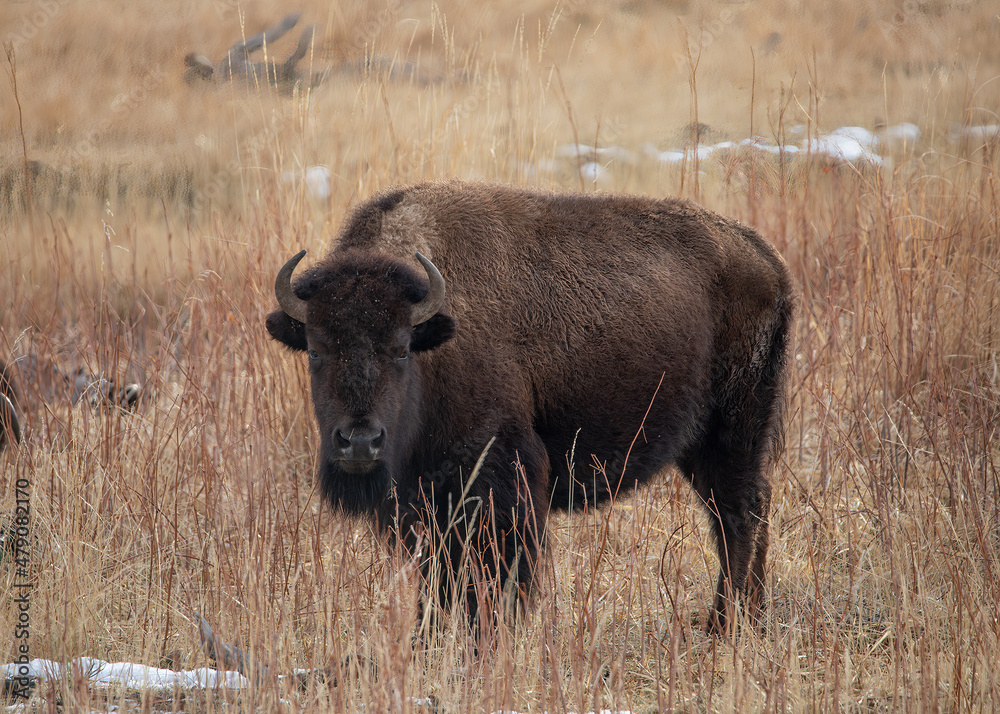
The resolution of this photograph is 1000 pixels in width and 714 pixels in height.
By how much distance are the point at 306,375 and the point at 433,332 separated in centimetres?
179

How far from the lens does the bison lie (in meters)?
3.31

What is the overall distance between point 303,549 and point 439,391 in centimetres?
139

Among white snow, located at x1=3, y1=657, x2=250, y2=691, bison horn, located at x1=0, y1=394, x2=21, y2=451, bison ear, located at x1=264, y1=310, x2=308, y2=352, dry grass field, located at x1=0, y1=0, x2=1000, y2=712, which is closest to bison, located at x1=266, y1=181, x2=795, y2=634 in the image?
bison ear, located at x1=264, y1=310, x2=308, y2=352

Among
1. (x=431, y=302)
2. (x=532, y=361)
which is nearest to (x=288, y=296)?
(x=431, y=302)

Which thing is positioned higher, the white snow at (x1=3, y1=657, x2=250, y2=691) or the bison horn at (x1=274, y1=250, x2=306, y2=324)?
the bison horn at (x1=274, y1=250, x2=306, y2=324)

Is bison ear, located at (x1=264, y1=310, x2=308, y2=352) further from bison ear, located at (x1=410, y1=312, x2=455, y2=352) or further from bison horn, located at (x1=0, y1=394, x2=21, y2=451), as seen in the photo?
bison horn, located at (x1=0, y1=394, x2=21, y2=451)

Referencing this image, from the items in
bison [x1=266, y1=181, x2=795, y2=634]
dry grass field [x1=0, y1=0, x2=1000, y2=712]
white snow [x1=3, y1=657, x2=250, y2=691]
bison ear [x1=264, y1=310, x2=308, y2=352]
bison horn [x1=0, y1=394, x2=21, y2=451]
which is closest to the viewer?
white snow [x1=3, y1=657, x2=250, y2=691]

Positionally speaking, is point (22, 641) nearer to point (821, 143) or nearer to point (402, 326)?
point (402, 326)

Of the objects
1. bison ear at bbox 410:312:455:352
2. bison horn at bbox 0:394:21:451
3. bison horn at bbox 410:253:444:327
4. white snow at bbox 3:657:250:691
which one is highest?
bison horn at bbox 410:253:444:327

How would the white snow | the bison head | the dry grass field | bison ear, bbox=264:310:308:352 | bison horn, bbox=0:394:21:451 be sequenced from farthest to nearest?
1. bison horn, bbox=0:394:21:451
2. bison ear, bbox=264:310:308:352
3. the bison head
4. the dry grass field
5. the white snow

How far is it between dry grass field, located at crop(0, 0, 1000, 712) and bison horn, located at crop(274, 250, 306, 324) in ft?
2.61

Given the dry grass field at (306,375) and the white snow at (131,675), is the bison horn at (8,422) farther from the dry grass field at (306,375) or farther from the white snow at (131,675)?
the white snow at (131,675)

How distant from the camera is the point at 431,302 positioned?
3.34 metres

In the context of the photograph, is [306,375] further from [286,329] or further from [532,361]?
[532,361]
